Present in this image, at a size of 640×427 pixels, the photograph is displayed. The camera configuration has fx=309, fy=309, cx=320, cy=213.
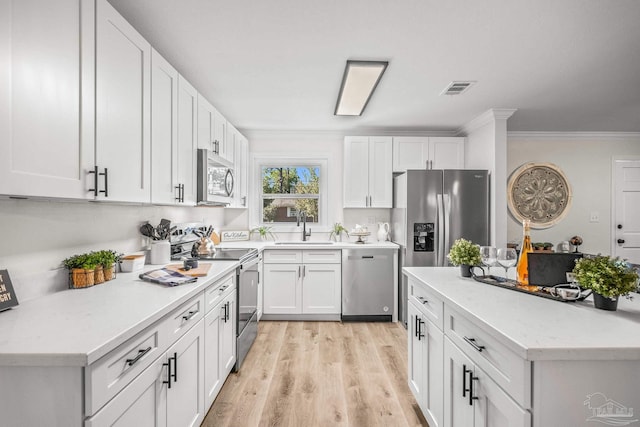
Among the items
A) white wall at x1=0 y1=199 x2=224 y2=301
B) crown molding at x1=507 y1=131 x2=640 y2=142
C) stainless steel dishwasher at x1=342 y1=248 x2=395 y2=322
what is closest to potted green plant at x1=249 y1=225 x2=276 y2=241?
stainless steel dishwasher at x1=342 y1=248 x2=395 y2=322

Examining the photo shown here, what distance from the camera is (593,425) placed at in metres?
0.90

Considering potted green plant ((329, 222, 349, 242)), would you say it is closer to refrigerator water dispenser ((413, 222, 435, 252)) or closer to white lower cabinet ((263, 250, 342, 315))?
white lower cabinet ((263, 250, 342, 315))

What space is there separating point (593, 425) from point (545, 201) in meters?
4.33

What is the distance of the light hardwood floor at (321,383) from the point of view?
1940mm

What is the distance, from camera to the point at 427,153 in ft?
13.4

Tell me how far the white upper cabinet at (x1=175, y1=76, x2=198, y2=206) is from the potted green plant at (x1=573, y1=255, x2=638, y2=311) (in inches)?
88.7

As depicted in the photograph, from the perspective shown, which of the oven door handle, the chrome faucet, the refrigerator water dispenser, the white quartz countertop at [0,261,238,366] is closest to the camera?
the white quartz countertop at [0,261,238,366]

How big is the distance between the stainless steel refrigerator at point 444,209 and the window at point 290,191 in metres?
1.40

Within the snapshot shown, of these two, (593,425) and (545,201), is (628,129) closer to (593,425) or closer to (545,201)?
(545,201)

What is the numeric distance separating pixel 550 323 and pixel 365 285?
2.65 metres

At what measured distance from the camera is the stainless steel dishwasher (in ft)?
12.0

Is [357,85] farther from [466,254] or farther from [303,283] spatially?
[303,283]

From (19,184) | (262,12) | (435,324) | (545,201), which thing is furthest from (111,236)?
(545,201)

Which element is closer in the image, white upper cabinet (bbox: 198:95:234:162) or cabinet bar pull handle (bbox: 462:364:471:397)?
cabinet bar pull handle (bbox: 462:364:471:397)
